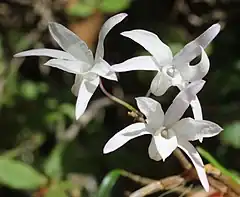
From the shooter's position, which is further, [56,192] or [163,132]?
[56,192]

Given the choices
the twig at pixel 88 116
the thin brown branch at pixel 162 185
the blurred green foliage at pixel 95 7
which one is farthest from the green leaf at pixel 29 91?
the thin brown branch at pixel 162 185

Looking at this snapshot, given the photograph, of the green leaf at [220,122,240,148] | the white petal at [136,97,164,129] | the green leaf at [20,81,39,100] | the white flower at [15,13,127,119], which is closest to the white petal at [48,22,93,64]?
the white flower at [15,13,127,119]

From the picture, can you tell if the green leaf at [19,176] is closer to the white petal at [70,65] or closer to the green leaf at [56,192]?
the green leaf at [56,192]

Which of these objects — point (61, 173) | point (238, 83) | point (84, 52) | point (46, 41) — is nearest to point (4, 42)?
point (46, 41)

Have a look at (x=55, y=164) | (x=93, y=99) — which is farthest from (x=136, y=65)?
(x=93, y=99)

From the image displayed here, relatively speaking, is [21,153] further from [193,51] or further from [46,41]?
[193,51]

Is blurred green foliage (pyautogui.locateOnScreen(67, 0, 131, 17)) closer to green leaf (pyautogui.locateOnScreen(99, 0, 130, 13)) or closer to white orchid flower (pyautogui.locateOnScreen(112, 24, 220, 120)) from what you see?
green leaf (pyautogui.locateOnScreen(99, 0, 130, 13))

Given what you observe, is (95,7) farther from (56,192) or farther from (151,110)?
(151,110)
